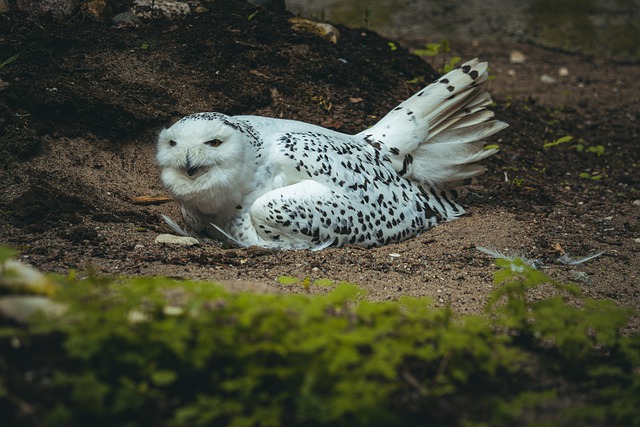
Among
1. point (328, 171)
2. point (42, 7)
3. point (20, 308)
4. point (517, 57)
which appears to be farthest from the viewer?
point (517, 57)

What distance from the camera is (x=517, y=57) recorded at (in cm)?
1112

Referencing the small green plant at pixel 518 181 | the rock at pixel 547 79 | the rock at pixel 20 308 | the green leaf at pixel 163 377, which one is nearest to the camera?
the green leaf at pixel 163 377

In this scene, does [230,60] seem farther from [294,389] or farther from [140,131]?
[294,389]

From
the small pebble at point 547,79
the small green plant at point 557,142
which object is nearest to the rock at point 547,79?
the small pebble at point 547,79

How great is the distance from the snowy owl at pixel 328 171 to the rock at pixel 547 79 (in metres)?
4.73

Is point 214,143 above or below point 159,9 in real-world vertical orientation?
below

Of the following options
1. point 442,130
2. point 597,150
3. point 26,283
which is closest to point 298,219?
point 442,130

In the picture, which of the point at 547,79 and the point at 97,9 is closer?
the point at 97,9

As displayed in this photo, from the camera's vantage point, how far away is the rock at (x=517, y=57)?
11.0 metres

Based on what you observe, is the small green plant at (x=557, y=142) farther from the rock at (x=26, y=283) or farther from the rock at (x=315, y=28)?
the rock at (x=26, y=283)

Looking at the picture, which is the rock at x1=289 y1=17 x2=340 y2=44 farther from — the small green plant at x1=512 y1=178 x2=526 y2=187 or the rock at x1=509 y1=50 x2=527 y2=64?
the rock at x1=509 y1=50 x2=527 y2=64

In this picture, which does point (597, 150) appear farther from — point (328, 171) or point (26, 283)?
point (26, 283)

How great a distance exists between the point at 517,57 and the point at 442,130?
5868mm

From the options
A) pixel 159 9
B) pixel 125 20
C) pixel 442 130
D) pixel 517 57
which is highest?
pixel 159 9
